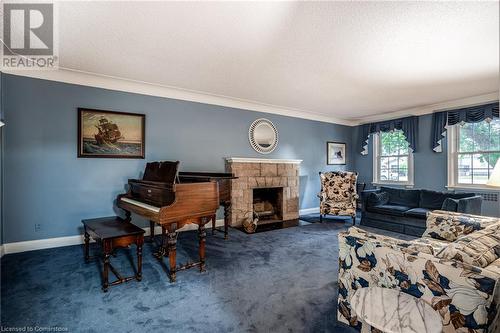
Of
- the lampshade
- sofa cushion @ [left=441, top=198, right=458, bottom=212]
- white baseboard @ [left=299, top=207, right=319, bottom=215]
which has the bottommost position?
white baseboard @ [left=299, top=207, right=319, bottom=215]

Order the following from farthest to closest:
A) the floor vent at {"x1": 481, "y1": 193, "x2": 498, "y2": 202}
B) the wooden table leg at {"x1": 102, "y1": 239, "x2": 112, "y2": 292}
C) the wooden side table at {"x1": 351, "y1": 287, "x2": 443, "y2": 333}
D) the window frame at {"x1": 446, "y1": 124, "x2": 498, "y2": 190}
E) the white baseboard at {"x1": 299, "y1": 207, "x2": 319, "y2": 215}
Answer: the white baseboard at {"x1": 299, "y1": 207, "x2": 319, "y2": 215} → the window frame at {"x1": 446, "y1": 124, "x2": 498, "y2": 190} → the floor vent at {"x1": 481, "y1": 193, "x2": 498, "y2": 202} → the wooden table leg at {"x1": 102, "y1": 239, "x2": 112, "y2": 292} → the wooden side table at {"x1": 351, "y1": 287, "x2": 443, "y2": 333}

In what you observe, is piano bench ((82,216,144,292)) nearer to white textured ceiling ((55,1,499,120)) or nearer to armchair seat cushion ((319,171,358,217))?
white textured ceiling ((55,1,499,120))

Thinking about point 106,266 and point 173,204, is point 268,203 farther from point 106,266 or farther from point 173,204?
point 106,266

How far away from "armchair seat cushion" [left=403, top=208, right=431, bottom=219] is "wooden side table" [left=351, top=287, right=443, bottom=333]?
10.7 ft

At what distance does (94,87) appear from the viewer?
3607 mm

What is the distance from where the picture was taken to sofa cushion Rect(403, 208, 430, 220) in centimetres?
401

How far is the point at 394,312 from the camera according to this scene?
4.01ft

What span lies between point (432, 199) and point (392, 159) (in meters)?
1.71

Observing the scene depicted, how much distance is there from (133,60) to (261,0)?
1.90 meters

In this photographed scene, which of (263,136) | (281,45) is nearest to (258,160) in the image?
(263,136)

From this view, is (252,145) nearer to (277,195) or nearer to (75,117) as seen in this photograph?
(277,195)

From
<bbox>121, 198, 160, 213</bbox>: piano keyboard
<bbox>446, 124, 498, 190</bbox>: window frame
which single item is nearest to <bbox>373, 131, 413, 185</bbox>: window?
<bbox>446, 124, 498, 190</bbox>: window frame

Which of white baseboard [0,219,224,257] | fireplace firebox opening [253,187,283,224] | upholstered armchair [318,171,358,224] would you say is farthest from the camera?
fireplace firebox opening [253,187,283,224]

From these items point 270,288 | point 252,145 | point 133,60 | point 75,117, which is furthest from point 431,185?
point 75,117
